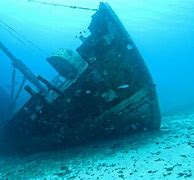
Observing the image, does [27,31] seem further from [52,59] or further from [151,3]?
[52,59]

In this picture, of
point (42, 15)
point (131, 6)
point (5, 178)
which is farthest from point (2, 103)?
point (42, 15)

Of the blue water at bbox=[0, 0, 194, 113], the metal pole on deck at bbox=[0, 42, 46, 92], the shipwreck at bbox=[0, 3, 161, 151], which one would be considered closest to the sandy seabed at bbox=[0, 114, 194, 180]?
the shipwreck at bbox=[0, 3, 161, 151]

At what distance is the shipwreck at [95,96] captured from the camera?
7.61m

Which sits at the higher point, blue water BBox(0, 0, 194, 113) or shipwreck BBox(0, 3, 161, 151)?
blue water BBox(0, 0, 194, 113)

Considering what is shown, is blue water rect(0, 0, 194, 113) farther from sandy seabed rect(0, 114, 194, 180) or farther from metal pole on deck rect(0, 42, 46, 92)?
sandy seabed rect(0, 114, 194, 180)

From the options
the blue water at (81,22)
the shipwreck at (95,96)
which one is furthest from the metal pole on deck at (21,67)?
the blue water at (81,22)

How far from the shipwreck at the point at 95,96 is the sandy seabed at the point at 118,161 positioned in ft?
1.55

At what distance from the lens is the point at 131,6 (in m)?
44.0

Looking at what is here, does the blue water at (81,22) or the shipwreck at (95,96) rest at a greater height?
the blue water at (81,22)

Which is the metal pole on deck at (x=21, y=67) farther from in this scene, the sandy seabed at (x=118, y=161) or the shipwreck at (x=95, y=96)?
the sandy seabed at (x=118, y=161)

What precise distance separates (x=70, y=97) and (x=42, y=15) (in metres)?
46.8

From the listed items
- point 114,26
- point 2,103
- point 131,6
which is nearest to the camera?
point 114,26

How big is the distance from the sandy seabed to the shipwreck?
0.47m

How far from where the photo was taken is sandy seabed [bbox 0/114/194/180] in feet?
18.7
